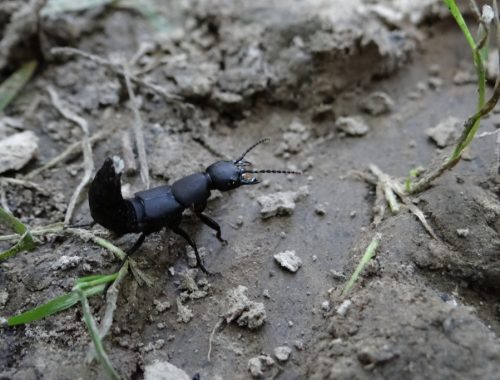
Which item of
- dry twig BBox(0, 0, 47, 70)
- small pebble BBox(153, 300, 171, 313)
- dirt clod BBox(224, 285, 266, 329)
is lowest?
small pebble BBox(153, 300, 171, 313)

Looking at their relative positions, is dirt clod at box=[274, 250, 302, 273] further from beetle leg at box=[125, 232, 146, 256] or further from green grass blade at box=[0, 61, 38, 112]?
green grass blade at box=[0, 61, 38, 112]

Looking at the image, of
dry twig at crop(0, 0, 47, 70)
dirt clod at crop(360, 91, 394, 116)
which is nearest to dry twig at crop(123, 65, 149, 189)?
dry twig at crop(0, 0, 47, 70)

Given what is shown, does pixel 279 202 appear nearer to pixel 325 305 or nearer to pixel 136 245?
pixel 325 305

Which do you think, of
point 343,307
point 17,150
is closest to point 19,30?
point 17,150

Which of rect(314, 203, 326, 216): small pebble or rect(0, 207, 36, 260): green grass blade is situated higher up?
rect(0, 207, 36, 260): green grass blade

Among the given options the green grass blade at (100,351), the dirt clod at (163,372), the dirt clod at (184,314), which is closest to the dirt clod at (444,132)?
the dirt clod at (184,314)
